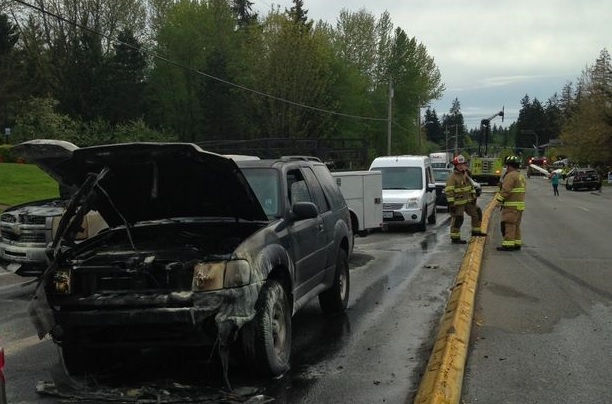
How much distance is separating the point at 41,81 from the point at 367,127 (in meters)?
27.9

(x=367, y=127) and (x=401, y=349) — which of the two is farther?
(x=367, y=127)

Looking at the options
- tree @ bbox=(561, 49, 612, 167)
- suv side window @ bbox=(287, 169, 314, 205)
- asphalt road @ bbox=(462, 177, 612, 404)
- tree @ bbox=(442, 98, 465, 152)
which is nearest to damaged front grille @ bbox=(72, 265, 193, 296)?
suv side window @ bbox=(287, 169, 314, 205)

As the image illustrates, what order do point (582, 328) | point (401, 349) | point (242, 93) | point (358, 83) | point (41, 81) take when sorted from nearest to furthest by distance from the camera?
point (401, 349)
point (582, 328)
point (41, 81)
point (242, 93)
point (358, 83)

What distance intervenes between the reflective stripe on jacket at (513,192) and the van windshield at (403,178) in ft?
18.2

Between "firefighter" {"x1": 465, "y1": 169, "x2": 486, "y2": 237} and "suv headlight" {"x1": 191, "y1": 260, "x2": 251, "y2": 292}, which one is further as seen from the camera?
"firefighter" {"x1": 465, "y1": 169, "x2": 486, "y2": 237}

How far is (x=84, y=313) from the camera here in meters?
4.79

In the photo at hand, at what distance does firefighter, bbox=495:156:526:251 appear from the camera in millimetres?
12586

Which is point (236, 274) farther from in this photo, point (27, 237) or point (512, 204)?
point (512, 204)

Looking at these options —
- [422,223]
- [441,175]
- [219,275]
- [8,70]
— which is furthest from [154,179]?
[8,70]

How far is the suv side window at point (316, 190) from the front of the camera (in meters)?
7.09

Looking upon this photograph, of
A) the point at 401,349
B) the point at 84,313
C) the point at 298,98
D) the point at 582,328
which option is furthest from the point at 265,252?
the point at 298,98

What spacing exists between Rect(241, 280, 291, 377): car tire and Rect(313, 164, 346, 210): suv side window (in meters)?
2.34

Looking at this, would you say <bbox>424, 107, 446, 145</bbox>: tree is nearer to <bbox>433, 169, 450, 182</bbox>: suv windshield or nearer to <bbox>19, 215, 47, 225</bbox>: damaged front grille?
<bbox>433, 169, 450, 182</bbox>: suv windshield

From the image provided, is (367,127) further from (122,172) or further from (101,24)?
(122,172)
